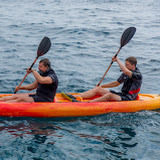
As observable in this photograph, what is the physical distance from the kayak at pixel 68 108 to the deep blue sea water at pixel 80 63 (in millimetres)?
132

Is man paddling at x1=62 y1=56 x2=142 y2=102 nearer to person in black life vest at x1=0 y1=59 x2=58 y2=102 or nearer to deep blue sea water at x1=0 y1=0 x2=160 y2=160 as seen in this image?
deep blue sea water at x1=0 y1=0 x2=160 y2=160

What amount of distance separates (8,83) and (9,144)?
3977 millimetres

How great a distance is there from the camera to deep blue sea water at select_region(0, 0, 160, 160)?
568cm

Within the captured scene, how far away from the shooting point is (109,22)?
1891cm

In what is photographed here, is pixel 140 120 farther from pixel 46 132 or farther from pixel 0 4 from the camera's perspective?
pixel 0 4

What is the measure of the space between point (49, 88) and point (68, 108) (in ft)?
2.10

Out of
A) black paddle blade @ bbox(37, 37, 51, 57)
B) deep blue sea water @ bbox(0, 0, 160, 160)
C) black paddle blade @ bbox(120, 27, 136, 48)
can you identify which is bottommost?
deep blue sea water @ bbox(0, 0, 160, 160)

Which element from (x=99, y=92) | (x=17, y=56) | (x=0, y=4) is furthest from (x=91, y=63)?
(x=0, y=4)

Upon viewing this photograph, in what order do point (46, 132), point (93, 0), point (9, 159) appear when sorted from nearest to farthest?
point (9, 159) < point (46, 132) < point (93, 0)

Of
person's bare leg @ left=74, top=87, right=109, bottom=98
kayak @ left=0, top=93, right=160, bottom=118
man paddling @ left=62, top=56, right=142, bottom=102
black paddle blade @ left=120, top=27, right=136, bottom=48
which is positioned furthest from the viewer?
black paddle blade @ left=120, top=27, right=136, bottom=48

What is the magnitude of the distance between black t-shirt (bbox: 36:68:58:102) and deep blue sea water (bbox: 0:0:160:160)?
1.90 ft

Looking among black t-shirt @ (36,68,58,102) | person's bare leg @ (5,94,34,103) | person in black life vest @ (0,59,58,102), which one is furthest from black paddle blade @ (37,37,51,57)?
person's bare leg @ (5,94,34,103)

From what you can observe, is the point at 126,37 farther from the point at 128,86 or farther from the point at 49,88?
the point at 49,88

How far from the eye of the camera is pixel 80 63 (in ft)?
39.0
